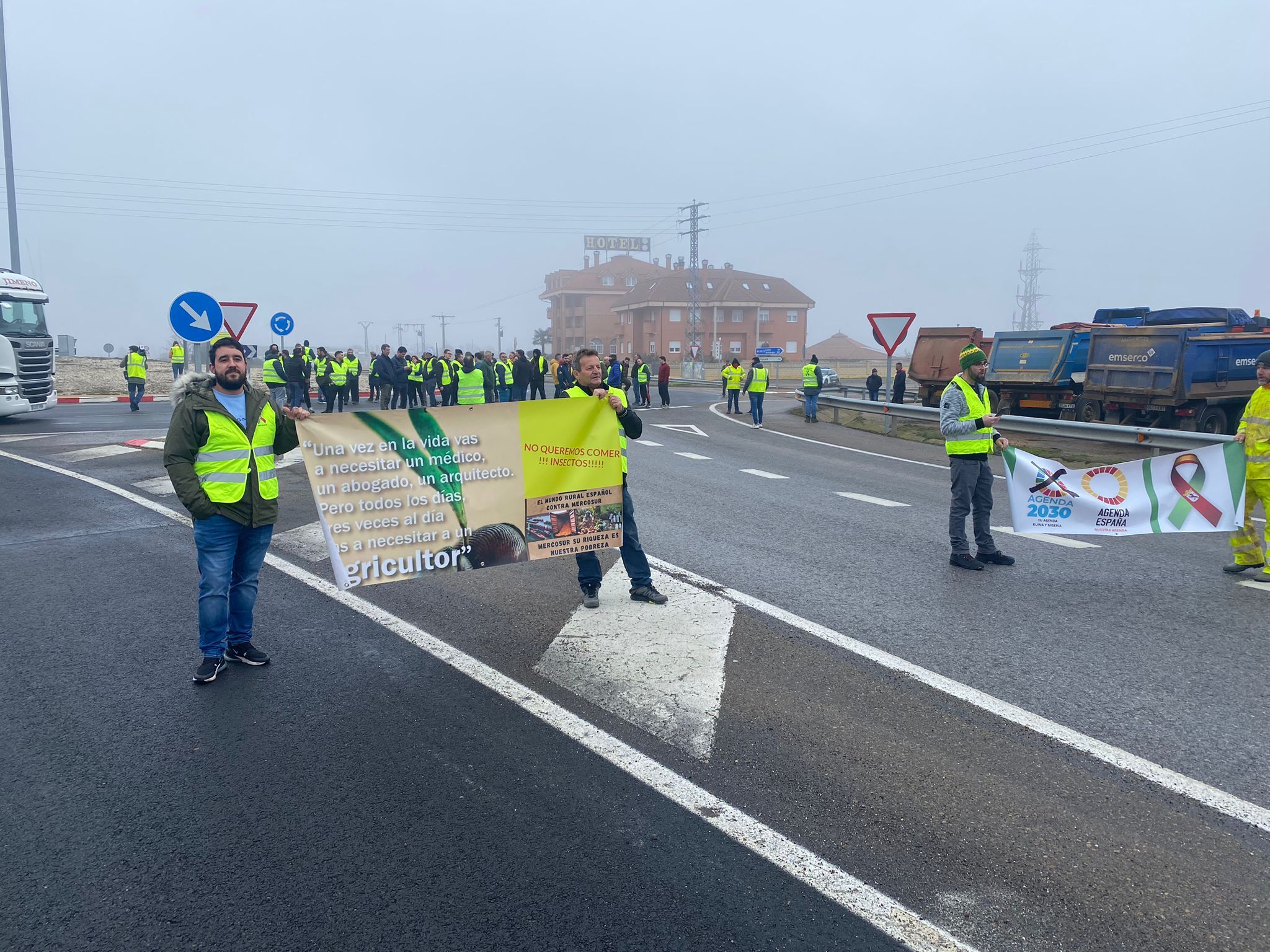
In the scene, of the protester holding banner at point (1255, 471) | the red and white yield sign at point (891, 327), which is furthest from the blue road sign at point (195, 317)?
the red and white yield sign at point (891, 327)

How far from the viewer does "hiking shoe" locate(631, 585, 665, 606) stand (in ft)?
21.5

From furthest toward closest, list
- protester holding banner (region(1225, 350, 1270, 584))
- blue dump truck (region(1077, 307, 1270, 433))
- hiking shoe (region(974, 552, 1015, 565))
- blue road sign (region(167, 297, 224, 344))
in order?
blue dump truck (region(1077, 307, 1270, 433)) < blue road sign (region(167, 297, 224, 344)) < hiking shoe (region(974, 552, 1015, 565)) < protester holding banner (region(1225, 350, 1270, 584))

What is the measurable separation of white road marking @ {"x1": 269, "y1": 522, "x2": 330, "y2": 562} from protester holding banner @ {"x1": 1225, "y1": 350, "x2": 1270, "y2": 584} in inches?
292

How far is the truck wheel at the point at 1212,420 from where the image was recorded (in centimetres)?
1842

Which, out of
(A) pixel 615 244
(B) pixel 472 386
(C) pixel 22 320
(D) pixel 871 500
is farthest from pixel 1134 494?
(A) pixel 615 244

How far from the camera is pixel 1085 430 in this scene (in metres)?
15.4

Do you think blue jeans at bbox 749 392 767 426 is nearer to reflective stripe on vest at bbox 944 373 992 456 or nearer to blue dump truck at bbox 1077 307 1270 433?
blue dump truck at bbox 1077 307 1270 433

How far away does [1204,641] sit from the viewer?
575 cm

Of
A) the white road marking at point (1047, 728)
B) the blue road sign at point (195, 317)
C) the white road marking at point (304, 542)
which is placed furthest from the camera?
the blue road sign at point (195, 317)

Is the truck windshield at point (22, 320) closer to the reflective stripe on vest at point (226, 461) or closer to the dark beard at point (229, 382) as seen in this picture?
the dark beard at point (229, 382)

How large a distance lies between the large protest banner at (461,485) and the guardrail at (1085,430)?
6.04 metres

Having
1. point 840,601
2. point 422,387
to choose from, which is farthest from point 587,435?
point 422,387

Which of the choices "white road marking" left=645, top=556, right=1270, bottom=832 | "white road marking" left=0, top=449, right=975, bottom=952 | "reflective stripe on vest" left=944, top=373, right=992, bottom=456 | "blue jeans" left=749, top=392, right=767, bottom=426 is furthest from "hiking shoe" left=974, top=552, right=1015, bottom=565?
"blue jeans" left=749, top=392, right=767, bottom=426

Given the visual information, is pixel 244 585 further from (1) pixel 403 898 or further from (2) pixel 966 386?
(2) pixel 966 386
